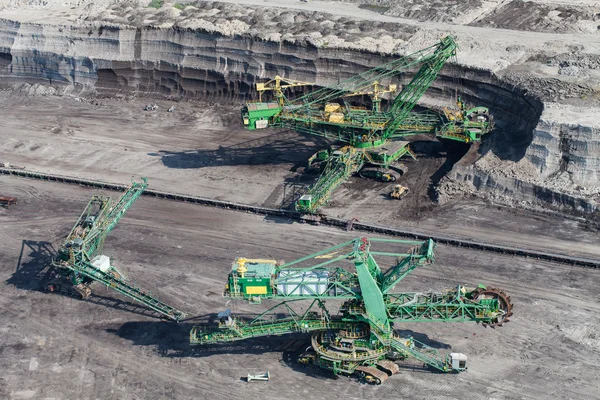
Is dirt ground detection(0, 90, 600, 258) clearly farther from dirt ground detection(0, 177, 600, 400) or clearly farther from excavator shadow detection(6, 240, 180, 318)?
excavator shadow detection(6, 240, 180, 318)

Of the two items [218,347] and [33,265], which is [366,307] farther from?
[33,265]

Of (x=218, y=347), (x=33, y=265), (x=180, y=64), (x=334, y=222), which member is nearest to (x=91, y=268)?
(x=33, y=265)

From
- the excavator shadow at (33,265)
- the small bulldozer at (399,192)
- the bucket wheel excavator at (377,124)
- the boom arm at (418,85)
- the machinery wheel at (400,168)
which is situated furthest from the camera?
the machinery wheel at (400,168)

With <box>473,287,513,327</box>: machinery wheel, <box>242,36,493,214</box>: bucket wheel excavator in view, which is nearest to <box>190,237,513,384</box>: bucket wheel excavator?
<box>473,287,513,327</box>: machinery wheel

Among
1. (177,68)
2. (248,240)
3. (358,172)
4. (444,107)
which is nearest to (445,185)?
(358,172)

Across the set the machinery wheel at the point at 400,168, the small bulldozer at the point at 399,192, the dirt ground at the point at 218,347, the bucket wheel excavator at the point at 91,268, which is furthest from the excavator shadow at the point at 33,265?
the machinery wheel at the point at 400,168

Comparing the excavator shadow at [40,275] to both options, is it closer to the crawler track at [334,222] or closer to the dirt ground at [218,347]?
the dirt ground at [218,347]

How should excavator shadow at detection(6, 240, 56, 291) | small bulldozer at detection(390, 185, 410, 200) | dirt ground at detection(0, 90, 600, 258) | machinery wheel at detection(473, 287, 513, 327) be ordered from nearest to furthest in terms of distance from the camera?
machinery wheel at detection(473, 287, 513, 327)
excavator shadow at detection(6, 240, 56, 291)
dirt ground at detection(0, 90, 600, 258)
small bulldozer at detection(390, 185, 410, 200)
